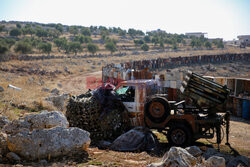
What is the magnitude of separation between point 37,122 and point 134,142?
262cm

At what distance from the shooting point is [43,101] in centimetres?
1059

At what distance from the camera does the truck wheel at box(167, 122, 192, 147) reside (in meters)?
6.78

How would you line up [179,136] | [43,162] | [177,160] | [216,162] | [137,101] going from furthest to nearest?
[137,101]
[179,136]
[43,162]
[216,162]
[177,160]

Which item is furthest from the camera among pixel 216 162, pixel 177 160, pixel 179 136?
pixel 179 136

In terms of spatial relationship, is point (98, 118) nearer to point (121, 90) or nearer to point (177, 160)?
point (121, 90)

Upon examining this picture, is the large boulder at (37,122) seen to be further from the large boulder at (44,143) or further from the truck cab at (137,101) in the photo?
the truck cab at (137,101)

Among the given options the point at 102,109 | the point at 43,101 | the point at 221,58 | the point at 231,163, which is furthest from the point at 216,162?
the point at 221,58

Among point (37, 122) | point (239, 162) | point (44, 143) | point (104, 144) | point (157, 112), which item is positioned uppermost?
point (37, 122)

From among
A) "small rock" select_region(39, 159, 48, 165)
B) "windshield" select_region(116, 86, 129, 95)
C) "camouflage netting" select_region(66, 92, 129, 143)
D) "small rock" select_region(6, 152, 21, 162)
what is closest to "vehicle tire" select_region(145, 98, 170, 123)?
"camouflage netting" select_region(66, 92, 129, 143)

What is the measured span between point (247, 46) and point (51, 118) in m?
93.8

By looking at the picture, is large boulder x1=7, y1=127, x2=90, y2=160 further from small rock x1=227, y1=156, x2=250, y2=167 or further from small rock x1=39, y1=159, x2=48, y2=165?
small rock x1=227, y1=156, x2=250, y2=167

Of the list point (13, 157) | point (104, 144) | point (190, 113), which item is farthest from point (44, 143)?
point (190, 113)

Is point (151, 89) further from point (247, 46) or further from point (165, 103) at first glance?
point (247, 46)

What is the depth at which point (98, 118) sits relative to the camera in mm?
7125
